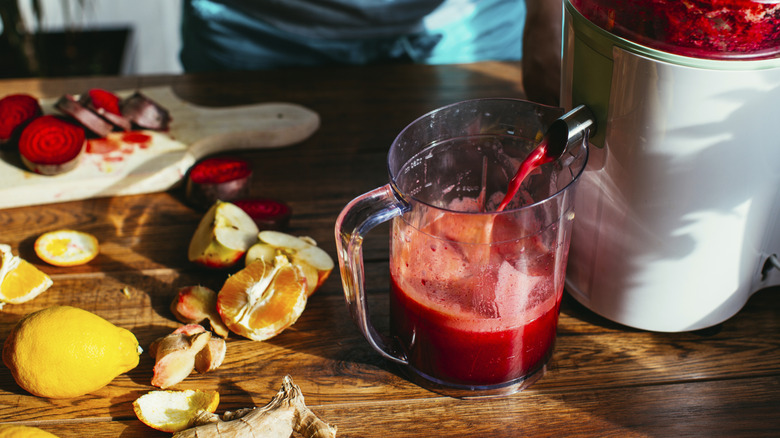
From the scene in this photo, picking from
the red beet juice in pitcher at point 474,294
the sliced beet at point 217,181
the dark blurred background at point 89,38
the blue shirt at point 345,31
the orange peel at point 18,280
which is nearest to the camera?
the red beet juice in pitcher at point 474,294

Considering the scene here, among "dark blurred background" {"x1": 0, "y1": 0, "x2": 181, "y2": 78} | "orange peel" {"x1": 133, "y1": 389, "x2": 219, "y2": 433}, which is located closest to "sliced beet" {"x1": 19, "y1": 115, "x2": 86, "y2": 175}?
"orange peel" {"x1": 133, "y1": 389, "x2": 219, "y2": 433}

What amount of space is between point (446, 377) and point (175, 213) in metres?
0.55

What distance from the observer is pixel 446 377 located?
31.5 inches

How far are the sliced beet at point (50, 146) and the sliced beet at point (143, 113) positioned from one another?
0.33 feet

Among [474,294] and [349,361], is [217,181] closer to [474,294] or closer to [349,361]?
[349,361]

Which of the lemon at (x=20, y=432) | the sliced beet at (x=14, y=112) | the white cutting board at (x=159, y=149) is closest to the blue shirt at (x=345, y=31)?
the white cutting board at (x=159, y=149)

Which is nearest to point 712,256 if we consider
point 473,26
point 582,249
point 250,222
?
point 582,249

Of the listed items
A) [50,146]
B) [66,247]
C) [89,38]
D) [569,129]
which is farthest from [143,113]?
[89,38]

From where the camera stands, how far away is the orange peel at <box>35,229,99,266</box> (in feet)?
3.28

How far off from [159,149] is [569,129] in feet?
2.47

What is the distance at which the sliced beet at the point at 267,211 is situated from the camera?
3.34 ft

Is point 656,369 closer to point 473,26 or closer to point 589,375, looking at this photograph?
point 589,375

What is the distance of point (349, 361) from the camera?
85 centimetres

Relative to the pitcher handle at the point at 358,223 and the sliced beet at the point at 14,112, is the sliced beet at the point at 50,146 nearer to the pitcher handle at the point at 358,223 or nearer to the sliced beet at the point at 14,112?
the sliced beet at the point at 14,112
